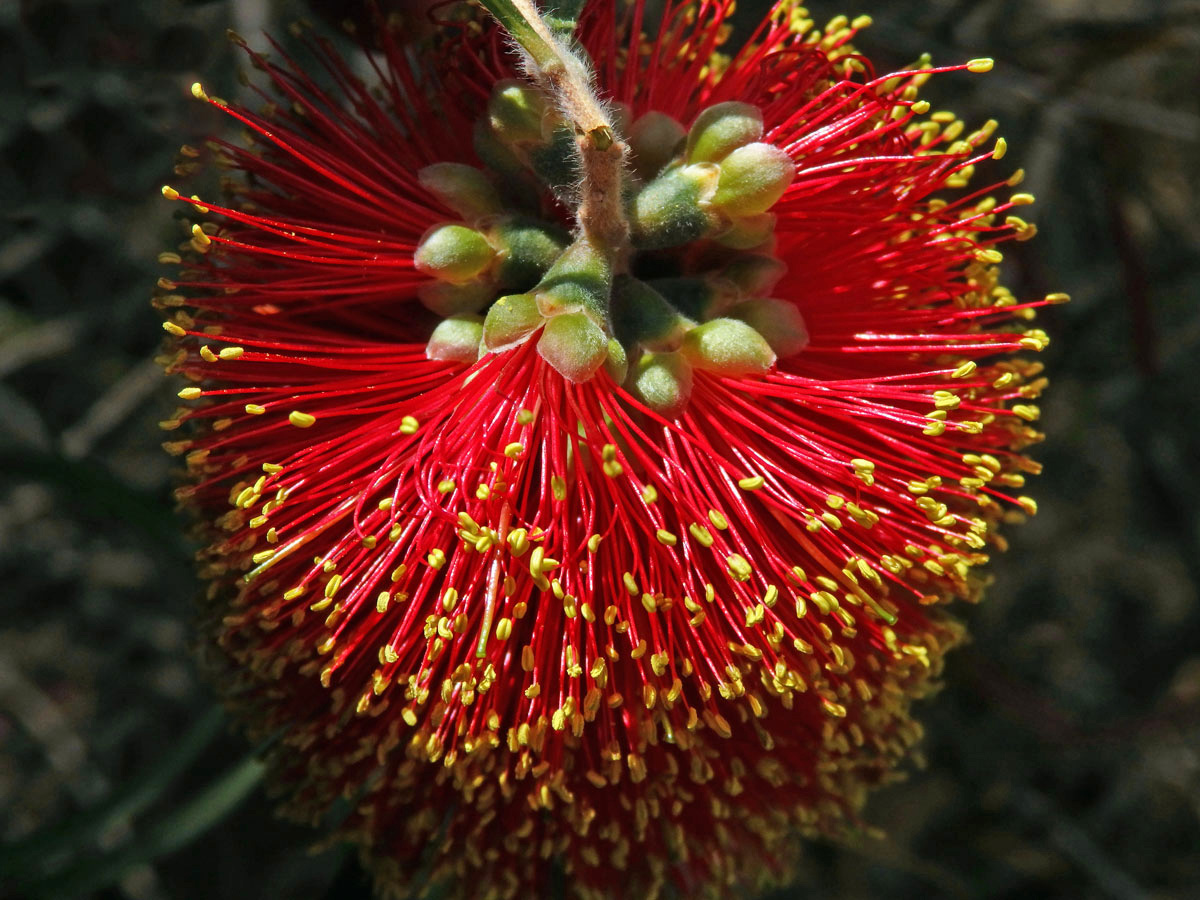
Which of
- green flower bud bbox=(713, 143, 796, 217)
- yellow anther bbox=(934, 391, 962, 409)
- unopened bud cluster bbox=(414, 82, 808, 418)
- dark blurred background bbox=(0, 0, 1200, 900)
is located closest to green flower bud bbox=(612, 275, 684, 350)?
unopened bud cluster bbox=(414, 82, 808, 418)

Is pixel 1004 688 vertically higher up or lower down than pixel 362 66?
lower down

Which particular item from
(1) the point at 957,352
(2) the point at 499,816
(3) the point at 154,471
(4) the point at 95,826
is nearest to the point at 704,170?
(1) the point at 957,352

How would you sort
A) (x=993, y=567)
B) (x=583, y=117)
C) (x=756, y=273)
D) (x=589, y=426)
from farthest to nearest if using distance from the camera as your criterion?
1. (x=993, y=567)
2. (x=756, y=273)
3. (x=589, y=426)
4. (x=583, y=117)

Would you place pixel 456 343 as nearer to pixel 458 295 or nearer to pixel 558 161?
pixel 458 295

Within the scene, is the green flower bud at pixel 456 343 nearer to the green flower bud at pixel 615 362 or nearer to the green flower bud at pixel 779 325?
the green flower bud at pixel 615 362

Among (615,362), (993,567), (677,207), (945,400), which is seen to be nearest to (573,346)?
(615,362)

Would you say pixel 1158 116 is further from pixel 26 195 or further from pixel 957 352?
pixel 26 195

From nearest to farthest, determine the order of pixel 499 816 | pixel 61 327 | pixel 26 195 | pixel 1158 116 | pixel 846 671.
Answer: pixel 846 671, pixel 499 816, pixel 26 195, pixel 61 327, pixel 1158 116
